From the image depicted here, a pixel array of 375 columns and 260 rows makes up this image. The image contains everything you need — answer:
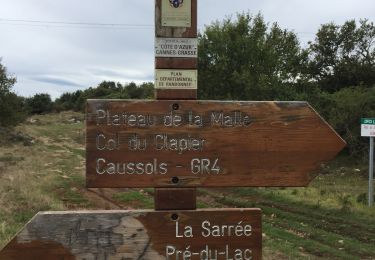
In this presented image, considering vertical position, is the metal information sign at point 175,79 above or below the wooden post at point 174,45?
Answer: below

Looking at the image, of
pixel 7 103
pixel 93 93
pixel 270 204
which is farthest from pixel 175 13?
pixel 93 93

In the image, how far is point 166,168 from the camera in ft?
9.60

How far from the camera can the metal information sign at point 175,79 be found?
307 centimetres

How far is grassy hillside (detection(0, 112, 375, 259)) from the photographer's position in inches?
374

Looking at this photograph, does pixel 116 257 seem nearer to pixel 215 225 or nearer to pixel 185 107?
pixel 215 225

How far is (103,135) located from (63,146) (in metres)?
32.2

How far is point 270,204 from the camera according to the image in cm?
1493

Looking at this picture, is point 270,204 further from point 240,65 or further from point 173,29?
point 240,65

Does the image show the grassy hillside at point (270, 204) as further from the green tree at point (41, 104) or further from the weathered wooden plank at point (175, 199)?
the green tree at point (41, 104)

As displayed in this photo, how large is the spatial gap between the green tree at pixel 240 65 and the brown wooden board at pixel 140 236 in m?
24.7

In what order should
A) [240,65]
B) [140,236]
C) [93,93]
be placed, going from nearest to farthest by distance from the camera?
[140,236], [240,65], [93,93]

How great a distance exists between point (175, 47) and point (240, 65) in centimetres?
2684

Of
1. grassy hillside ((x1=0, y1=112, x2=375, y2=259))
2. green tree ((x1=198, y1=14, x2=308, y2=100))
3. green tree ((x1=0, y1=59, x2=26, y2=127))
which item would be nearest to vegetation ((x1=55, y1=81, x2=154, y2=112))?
green tree ((x1=0, y1=59, x2=26, y2=127))

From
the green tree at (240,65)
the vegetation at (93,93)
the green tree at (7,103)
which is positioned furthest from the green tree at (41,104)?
the green tree at (240,65)
